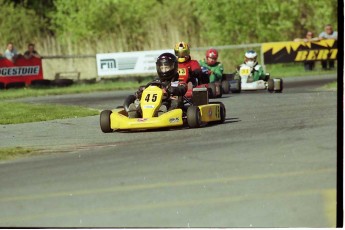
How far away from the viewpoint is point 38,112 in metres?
18.4

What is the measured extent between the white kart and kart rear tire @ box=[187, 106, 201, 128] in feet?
26.3

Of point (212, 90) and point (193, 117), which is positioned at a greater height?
point (193, 117)

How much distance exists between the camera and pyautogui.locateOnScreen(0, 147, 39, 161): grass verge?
11589mm

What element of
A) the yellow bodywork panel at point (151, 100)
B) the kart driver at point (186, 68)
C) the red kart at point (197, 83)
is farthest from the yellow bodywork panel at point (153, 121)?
the kart driver at point (186, 68)

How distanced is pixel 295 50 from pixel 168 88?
16.1 meters

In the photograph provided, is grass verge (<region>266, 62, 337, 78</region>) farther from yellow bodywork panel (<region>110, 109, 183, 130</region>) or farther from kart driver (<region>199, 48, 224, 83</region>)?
yellow bodywork panel (<region>110, 109, 183, 130</region>)

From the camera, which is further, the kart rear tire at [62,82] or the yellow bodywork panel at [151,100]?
the kart rear tire at [62,82]

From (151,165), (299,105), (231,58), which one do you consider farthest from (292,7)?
(151,165)

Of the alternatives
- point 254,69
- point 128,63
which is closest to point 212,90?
point 254,69

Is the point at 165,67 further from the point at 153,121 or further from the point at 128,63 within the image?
the point at 128,63

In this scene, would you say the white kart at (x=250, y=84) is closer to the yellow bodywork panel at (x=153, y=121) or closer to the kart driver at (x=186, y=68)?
the kart driver at (x=186, y=68)

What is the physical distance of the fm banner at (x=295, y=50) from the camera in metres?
29.6

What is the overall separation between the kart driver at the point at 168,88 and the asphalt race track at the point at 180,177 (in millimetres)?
590

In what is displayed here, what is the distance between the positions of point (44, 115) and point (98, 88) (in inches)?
375
